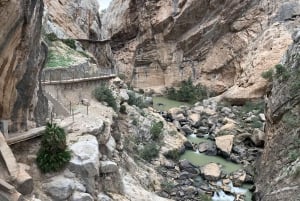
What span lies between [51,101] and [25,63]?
7099 mm

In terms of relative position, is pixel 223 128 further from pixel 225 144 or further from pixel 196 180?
pixel 196 180

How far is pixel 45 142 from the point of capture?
14719 millimetres

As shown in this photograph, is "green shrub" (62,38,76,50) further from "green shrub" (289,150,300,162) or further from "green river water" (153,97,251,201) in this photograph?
"green shrub" (289,150,300,162)

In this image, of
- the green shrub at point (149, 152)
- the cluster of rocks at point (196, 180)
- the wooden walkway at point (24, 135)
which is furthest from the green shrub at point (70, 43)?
the wooden walkway at point (24, 135)

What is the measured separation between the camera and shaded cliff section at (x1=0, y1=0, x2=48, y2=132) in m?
13.0

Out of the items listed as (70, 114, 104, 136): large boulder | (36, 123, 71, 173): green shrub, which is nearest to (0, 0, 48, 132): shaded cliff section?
(36, 123, 71, 173): green shrub

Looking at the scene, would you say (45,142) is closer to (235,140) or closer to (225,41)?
(235,140)

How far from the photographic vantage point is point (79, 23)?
43719mm

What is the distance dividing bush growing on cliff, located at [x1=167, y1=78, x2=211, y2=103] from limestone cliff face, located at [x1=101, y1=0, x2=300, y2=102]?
155 cm

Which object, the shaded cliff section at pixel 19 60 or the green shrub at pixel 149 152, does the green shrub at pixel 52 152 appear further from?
the green shrub at pixel 149 152

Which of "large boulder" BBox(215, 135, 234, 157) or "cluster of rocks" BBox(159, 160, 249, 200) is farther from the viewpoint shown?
A: "large boulder" BBox(215, 135, 234, 157)

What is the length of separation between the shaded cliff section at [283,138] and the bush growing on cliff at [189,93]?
26130 millimetres

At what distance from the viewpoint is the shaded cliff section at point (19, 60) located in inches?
511

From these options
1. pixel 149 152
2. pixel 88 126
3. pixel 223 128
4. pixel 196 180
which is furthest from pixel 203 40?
pixel 88 126
